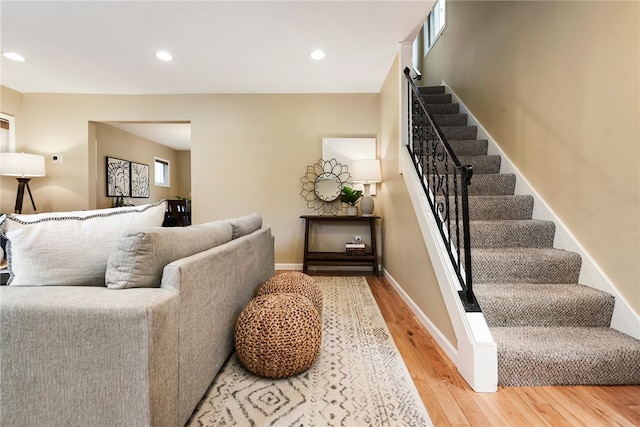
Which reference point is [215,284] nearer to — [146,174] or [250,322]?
[250,322]

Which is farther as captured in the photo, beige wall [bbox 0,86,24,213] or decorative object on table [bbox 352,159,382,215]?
beige wall [bbox 0,86,24,213]

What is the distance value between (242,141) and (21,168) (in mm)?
2630

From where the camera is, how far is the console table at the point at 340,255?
357 cm

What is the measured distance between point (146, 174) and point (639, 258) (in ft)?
24.2

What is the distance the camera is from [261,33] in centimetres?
256

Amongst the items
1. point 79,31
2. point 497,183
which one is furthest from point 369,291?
point 79,31

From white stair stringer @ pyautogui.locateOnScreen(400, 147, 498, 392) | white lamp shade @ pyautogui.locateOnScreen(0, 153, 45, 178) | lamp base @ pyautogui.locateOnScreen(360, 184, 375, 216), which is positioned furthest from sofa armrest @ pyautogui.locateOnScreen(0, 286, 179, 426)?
white lamp shade @ pyautogui.locateOnScreen(0, 153, 45, 178)

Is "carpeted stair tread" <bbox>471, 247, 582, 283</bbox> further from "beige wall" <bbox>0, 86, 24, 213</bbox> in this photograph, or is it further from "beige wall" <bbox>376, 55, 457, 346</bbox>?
"beige wall" <bbox>0, 86, 24, 213</bbox>

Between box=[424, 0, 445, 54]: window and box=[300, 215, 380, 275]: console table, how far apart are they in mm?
3293

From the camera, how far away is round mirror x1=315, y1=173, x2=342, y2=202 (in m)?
3.95

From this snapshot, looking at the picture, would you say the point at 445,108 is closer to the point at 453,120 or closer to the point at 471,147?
the point at 453,120

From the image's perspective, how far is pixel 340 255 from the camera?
145 inches

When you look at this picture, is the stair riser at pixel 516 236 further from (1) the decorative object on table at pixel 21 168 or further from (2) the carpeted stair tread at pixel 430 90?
(1) the decorative object on table at pixel 21 168

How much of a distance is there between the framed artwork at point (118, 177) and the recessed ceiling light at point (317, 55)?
4257mm
